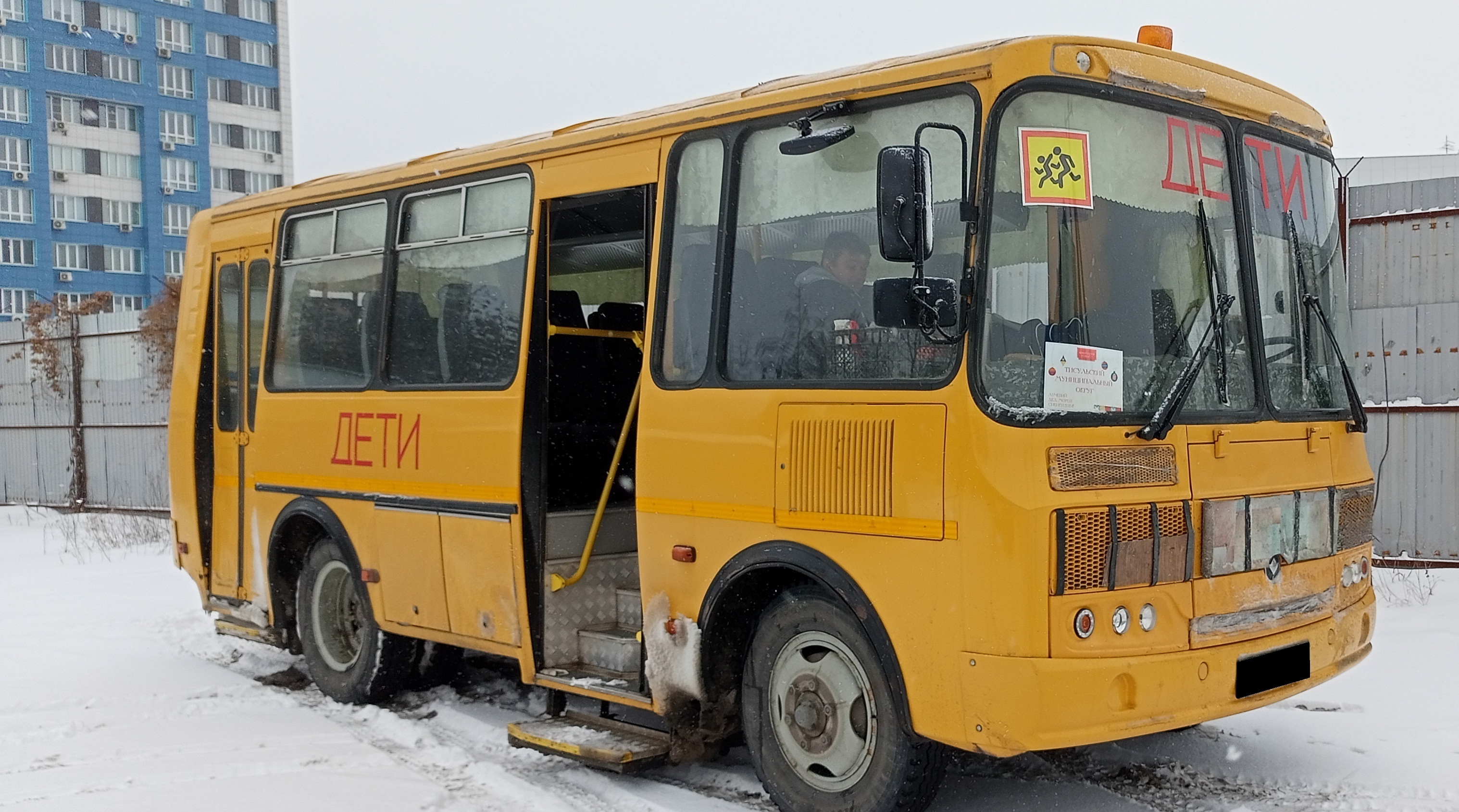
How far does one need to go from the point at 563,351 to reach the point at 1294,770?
12.8ft

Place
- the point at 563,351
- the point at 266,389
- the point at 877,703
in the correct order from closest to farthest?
the point at 877,703
the point at 563,351
the point at 266,389

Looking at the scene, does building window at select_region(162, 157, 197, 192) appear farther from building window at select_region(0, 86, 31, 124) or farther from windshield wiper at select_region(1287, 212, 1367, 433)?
windshield wiper at select_region(1287, 212, 1367, 433)

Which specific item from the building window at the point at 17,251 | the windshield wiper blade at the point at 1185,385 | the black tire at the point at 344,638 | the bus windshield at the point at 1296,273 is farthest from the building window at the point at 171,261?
the windshield wiper blade at the point at 1185,385

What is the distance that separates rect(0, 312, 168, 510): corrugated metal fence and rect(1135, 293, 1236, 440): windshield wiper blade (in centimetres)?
1664

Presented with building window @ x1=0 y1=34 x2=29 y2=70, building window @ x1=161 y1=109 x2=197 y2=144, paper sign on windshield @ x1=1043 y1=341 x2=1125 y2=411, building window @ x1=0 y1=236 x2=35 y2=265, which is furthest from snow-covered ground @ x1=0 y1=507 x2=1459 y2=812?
building window @ x1=161 y1=109 x2=197 y2=144

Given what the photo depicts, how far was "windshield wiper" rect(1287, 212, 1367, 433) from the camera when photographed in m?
5.59

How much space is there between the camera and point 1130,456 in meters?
4.76

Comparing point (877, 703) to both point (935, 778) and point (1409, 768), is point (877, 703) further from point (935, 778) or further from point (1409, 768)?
point (1409, 768)

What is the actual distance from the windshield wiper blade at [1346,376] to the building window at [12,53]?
55.8m

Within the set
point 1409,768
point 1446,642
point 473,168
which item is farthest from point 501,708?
point 1446,642

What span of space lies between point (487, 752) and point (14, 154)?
52779 mm

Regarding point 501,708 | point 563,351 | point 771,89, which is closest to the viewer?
point 771,89

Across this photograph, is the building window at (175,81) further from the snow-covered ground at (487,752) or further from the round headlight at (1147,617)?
the round headlight at (1147,617)

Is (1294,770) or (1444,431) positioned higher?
(1444,431)
